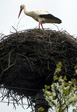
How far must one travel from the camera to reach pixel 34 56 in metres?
3.84

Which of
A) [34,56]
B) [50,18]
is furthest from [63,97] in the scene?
[50,18]

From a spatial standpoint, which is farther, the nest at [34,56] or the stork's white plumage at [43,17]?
the stork's white plumage at [43,17]

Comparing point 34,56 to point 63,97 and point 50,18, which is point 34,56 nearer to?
point 50,18

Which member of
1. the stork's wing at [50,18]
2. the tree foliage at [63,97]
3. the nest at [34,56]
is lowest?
the tree foliage at [63,97]

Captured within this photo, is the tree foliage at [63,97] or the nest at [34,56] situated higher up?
the nest at [34,56]

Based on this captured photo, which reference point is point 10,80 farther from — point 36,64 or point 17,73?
point 36,64

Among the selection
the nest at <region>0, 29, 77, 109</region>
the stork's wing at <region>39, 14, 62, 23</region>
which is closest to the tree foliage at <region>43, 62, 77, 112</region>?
the nest at <region>0, 29, 77, 109</region>

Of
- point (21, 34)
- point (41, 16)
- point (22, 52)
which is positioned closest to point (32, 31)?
point (21, 34)

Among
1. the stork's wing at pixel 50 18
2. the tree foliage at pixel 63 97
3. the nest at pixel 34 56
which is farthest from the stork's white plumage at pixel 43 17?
the tree foliage at pixel 63 97

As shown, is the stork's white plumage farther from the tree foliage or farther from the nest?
the tree foliage

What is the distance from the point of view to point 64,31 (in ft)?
14.4

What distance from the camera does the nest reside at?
380 centimetres

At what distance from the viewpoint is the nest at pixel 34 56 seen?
380 cm

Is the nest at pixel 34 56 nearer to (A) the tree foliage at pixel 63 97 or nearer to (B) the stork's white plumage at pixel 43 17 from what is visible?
(B) the stork's white plumage at pixel 43 17
